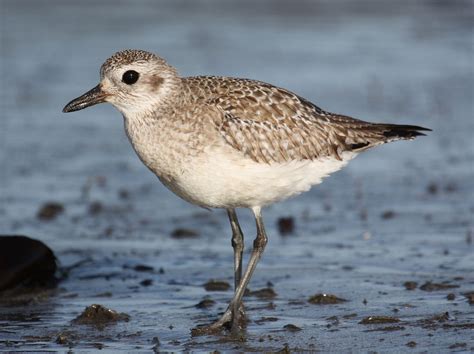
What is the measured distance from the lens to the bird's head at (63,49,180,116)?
820 centimetres

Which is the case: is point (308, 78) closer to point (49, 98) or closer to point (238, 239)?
point (49, 98)

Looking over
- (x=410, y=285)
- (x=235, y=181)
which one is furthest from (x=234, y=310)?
(x=410, y=285)

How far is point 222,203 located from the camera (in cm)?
819

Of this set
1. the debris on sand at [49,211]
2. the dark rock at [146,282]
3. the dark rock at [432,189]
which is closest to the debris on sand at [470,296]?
the dark rock at [146,282]

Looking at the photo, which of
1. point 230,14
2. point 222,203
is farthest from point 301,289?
point 230,14

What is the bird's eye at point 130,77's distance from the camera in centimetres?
820

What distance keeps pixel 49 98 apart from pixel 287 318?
8624 millimetres

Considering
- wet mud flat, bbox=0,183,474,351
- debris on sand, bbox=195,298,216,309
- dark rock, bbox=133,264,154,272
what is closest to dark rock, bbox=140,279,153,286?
wet mud flat, bbox=0,183,474,351

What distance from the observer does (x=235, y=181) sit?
8.04 m

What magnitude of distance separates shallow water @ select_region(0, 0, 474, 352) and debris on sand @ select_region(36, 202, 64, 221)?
107 mm

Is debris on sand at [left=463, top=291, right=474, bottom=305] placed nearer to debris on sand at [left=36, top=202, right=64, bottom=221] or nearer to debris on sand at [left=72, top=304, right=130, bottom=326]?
debris on sand at [left=72, top=304, right=130, bottom=326]

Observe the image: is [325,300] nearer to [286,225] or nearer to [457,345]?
[457,345]

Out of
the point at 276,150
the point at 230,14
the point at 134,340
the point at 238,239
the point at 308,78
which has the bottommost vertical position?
the point at 134,340

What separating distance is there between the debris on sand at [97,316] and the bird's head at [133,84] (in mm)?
1535
